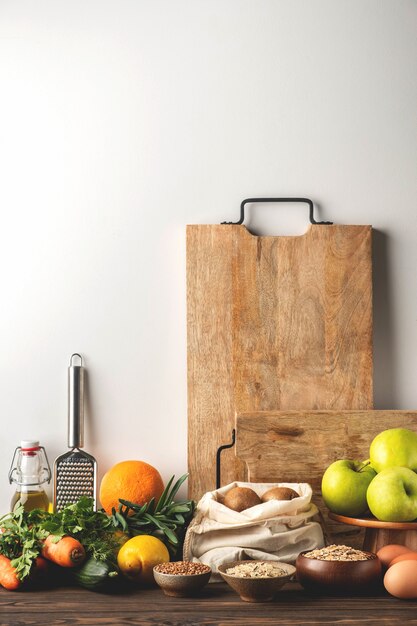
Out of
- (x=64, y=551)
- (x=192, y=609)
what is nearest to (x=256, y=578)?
(x=192, y=609)

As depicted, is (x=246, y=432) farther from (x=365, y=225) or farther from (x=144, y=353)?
(x=365, y=225)

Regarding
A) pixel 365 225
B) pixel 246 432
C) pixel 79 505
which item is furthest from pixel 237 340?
pixel 79 505

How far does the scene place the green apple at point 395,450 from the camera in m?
1.46

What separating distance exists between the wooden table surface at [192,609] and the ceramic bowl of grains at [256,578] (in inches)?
0.7

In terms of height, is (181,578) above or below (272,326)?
below

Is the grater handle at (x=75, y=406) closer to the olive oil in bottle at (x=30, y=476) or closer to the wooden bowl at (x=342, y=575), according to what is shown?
the olive oil in bottle at (x=30, y=476)

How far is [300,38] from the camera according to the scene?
70.5 inches

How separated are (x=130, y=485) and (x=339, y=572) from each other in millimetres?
510

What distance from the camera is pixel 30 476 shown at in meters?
1.67

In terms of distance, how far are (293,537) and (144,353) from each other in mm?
551

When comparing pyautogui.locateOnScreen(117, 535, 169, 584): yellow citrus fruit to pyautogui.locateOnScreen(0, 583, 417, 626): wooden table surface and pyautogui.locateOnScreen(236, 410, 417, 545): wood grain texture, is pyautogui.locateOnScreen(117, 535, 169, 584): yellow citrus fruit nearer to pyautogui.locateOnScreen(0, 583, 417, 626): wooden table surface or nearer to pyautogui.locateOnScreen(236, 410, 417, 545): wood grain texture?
pyautogui.locateOnScreen(0, 583, 417, 626): wooden table surface

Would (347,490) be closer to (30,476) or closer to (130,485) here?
(130,485)

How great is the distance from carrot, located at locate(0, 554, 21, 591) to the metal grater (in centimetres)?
30

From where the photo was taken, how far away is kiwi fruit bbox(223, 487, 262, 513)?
A: 4.85ft
